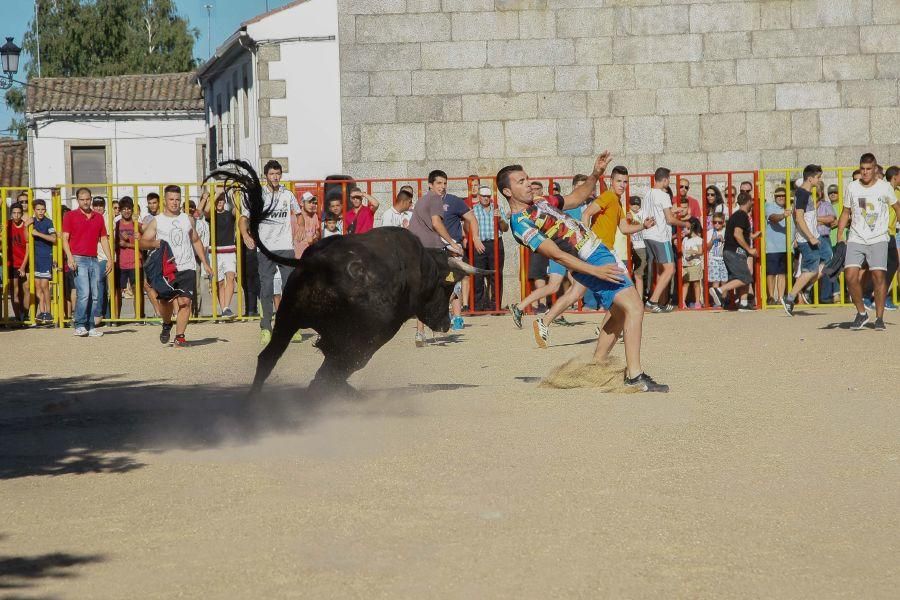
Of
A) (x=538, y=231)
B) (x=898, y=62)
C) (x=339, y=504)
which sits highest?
(x=898, y=62)

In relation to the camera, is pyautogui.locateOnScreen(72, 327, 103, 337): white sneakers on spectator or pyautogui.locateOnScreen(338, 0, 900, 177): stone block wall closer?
pyautogui.locateOnScreen(72, 327, 103, 337): white sneakers on spectator

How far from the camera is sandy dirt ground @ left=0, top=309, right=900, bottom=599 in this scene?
469 centimetres

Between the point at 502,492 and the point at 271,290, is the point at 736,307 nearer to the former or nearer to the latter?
the point at 271,290

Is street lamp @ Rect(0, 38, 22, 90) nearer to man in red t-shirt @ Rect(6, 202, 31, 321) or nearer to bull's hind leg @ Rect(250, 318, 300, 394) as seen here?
man in red t-shirt @ Rect(6, 202, 31, 321)

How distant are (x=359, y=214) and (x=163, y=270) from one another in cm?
323

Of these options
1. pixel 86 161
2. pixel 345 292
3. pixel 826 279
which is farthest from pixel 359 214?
pixel 86 161

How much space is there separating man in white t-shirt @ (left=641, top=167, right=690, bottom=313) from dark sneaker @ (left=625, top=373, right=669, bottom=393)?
24.4 ft

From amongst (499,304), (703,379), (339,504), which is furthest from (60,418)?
(499,304)

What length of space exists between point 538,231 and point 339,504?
3.94m

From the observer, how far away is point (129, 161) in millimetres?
44406

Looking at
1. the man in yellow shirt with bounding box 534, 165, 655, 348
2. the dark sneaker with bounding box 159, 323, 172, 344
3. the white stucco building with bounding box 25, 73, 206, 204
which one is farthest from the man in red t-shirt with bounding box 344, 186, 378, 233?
the white stucco building with bounding box 25, 73, 206, 204

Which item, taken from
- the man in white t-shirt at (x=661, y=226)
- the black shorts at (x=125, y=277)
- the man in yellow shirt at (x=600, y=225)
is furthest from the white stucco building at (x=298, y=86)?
the man in yellow shirt at (x=600, y=225)

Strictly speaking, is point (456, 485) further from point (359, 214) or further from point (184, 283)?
point (359, 214)

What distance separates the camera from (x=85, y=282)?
49.5 ft
